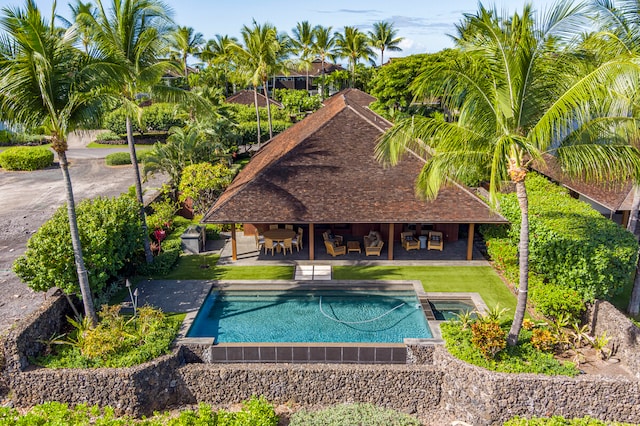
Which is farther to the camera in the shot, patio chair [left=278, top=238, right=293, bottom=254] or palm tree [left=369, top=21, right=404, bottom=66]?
palm tree [left=369, top=21, right=404, bottom=66]

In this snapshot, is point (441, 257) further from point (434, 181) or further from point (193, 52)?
point (193, 52)

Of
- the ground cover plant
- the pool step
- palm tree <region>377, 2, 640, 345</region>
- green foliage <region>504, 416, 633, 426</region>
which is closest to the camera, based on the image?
palm tree <region>377, 2, 640, 345</region>

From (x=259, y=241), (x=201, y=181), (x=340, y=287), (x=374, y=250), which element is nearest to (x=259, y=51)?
(x=201, y=181)

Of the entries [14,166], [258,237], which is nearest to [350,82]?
[14,166]

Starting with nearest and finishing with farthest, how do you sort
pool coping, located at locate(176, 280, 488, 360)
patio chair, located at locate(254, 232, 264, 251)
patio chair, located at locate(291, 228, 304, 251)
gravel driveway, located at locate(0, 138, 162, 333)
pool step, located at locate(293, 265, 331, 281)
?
pool coping, located at locate(176, 280, 488, 360), gravel driveway, located at locate(0, 138, 162, 333), pool step, located at locate(293, 265, 331, 281), patio chair, located at locate(291, 228, 304, 251), patio chair, located at locate(254, 232, 264, 251)

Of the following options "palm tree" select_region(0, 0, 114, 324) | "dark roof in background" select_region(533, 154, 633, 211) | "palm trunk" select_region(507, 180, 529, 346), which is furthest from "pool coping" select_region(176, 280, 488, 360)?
"dark roof in background" select_region(533, 154, 633, 211)

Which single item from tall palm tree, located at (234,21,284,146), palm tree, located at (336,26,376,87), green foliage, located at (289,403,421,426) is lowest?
green foliage, located at (289,403,421,426)

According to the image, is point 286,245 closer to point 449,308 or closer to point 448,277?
point 448,277

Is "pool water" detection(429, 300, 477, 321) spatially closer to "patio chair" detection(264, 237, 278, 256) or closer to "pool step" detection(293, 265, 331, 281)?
"pool step" detection(293, 265, 331, 281)
